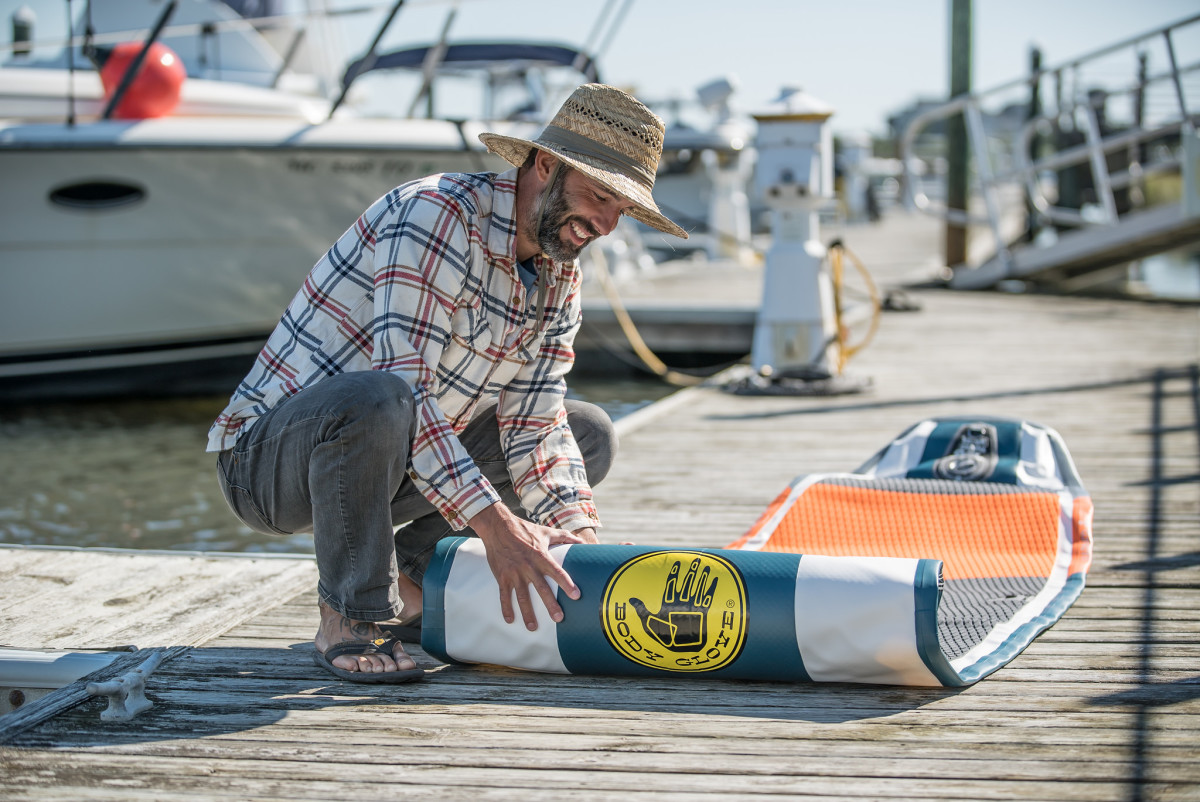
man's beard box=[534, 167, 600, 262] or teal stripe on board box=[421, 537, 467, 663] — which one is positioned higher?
man's beard box=[534, 167, 600, 262]

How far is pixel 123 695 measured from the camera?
2152 mm

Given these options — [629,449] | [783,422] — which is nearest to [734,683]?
[629,449]

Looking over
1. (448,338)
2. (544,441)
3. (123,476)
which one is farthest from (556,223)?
(123,476)

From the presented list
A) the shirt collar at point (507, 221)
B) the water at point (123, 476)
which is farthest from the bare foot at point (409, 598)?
the water at point (123, 476)

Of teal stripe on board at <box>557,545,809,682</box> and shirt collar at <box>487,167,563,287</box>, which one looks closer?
teal stripe on board at <box>557,545,809,682</box>

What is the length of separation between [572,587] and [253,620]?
91cm

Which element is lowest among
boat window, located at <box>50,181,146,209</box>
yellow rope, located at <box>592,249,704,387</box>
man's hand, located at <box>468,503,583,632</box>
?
man's hand, located at <box>468,503,583,632</box>

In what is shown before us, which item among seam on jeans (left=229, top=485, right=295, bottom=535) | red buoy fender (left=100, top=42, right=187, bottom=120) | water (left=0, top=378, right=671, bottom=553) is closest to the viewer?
seam on jeans (left=229, top=485, right=295, bottom=535)

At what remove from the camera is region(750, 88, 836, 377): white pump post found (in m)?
6.12

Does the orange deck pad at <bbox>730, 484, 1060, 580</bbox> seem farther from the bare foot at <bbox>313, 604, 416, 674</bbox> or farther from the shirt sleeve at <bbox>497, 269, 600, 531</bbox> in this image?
the bare foot at <bbox>313, 604, 416, 674</bbox>

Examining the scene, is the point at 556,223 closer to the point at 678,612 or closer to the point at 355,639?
the point at 678,612

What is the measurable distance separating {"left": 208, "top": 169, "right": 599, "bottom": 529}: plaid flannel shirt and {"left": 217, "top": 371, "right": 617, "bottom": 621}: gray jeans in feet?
0.21

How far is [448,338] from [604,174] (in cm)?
45

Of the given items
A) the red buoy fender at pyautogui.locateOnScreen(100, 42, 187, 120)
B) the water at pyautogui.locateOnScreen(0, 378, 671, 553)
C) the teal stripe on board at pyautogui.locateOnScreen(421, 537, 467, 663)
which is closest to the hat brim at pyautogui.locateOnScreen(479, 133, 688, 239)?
the teal stripe on board at pyautogui.locateOnScreen(421, 537, 467, 663)
